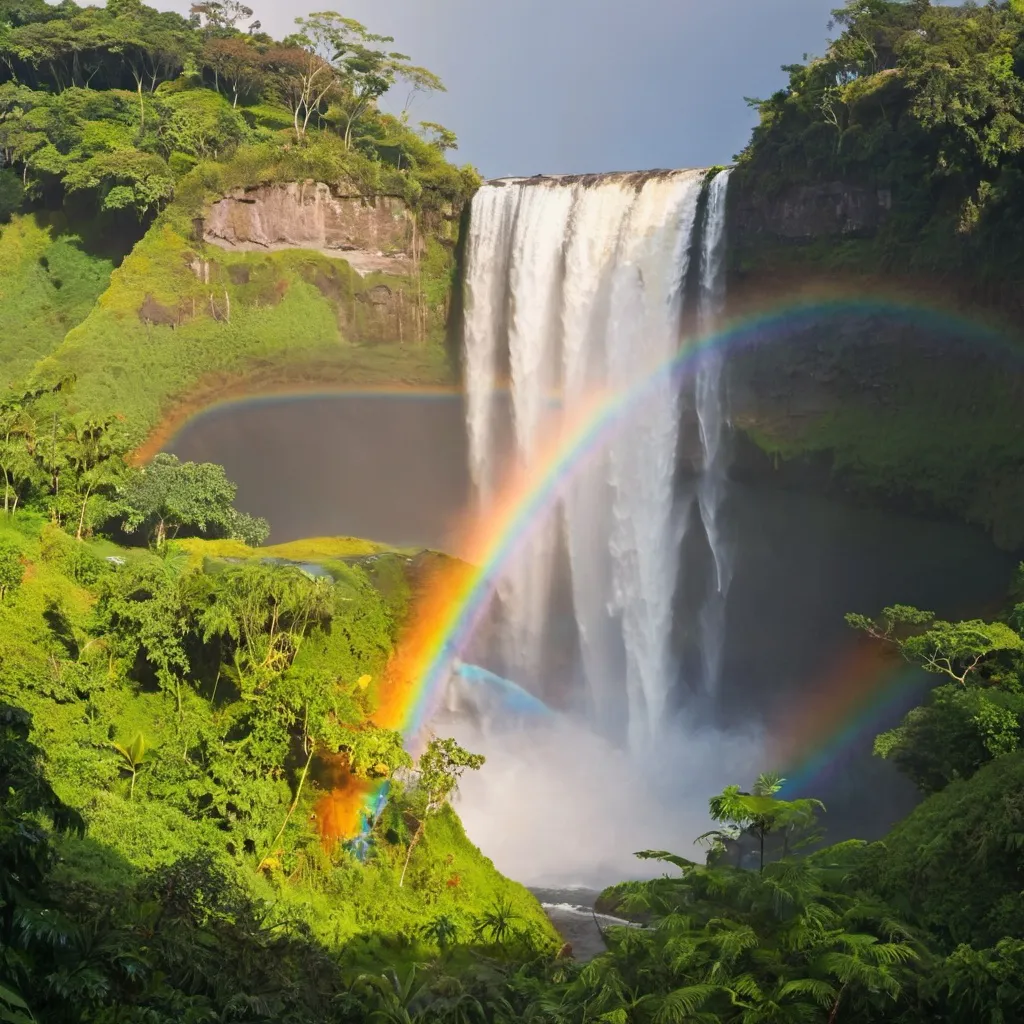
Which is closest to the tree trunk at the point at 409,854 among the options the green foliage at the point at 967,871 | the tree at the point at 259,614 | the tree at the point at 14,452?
the tree at the point at 259,614

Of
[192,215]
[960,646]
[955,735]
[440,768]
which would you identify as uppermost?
[192,215]

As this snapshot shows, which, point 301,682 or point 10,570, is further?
point 10,570

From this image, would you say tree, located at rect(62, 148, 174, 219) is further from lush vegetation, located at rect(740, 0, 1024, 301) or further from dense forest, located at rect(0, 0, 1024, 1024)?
lush vegetation, located at rect(740, 0, 1024, 301)

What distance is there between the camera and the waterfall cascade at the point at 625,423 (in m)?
33.8

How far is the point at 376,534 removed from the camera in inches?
1594

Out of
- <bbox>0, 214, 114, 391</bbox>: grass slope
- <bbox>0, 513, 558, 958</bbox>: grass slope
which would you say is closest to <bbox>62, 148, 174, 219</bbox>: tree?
<bbox>0, 214, 114, 391</bbox>: grass slope

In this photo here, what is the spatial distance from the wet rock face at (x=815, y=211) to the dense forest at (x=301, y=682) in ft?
1.99

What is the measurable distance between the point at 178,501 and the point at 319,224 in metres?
16.0

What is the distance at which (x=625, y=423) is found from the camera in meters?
35.4

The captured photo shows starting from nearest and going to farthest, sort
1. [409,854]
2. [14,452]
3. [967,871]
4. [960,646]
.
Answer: [967,871]
[409,854]
[960,646]
[14,452]

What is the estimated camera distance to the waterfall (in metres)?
33.8

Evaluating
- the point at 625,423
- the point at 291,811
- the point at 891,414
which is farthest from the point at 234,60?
the point at 291,811

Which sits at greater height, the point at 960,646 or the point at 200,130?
the point at 200,130

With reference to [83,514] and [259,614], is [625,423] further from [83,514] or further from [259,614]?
[259,614]
